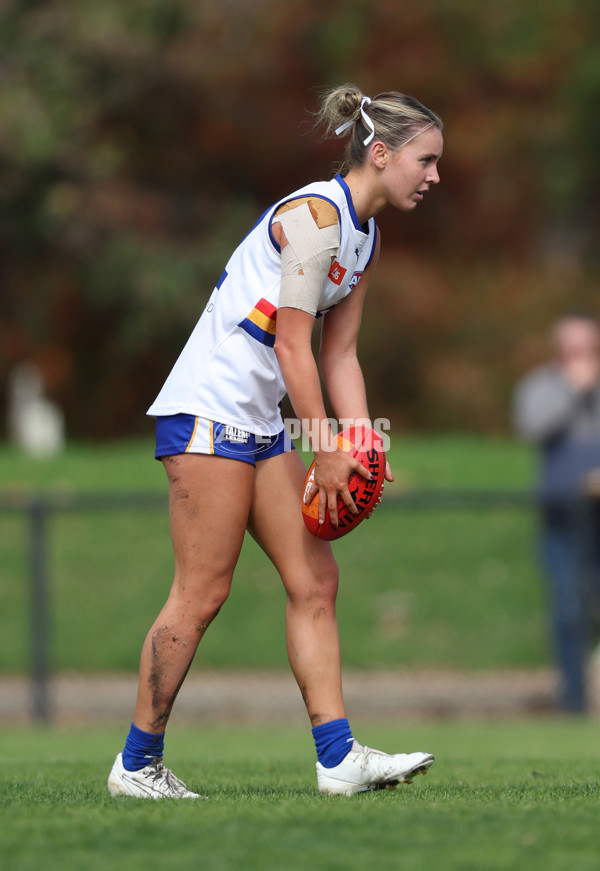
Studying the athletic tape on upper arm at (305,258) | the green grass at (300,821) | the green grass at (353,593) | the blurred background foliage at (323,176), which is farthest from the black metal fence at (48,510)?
the blurred background foliage at (323,176)

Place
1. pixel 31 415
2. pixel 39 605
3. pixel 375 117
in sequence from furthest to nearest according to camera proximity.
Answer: pixel 31 415, pixel 39 605, pixel 375 117

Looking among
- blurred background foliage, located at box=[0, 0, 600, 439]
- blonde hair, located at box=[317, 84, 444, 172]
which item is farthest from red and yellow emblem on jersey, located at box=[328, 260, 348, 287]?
blurred background foliage, located at box=[0, 0, 600, 439]

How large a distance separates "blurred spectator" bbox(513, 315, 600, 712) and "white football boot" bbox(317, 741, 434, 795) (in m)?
5.73

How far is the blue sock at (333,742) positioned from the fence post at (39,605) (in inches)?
238

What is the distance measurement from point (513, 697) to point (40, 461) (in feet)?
21.8

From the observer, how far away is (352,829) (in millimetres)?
3512

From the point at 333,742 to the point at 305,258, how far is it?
5.18 feet

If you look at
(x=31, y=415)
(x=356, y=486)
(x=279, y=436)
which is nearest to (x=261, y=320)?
(x=279, y=436)

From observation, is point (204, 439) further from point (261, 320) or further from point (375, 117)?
point (375, 117)

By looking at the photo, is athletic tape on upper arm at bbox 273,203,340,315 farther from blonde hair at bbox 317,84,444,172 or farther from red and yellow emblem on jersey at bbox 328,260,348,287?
blonde hair at bbox 317,84,444,172

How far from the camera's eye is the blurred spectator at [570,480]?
9.88 m

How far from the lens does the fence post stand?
10.2 metres

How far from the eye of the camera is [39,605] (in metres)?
10.4

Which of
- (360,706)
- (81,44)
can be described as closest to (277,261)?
(360,706)
